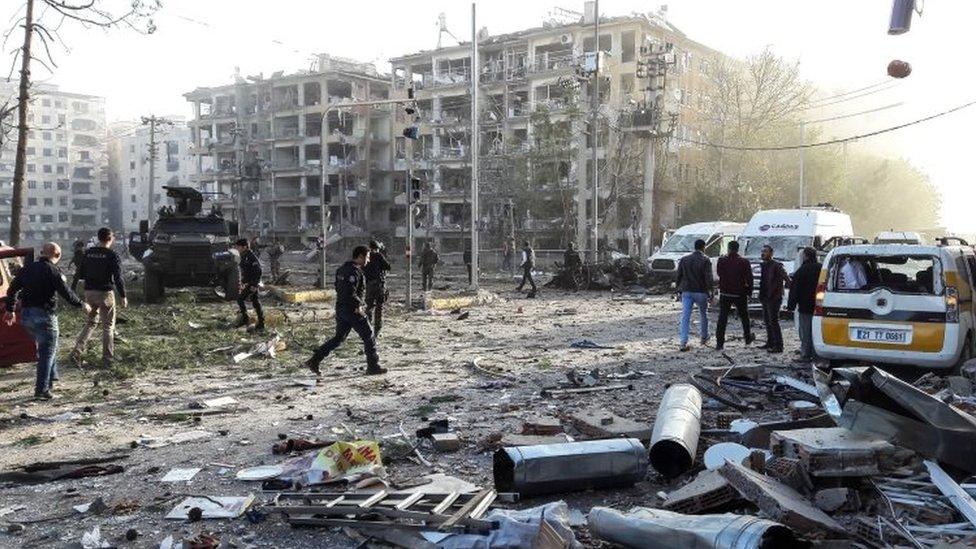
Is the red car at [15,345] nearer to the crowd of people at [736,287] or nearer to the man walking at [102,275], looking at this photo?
the man walking at [102,275]

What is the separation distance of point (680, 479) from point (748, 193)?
1886 inches

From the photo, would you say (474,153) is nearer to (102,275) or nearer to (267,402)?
(102,275)

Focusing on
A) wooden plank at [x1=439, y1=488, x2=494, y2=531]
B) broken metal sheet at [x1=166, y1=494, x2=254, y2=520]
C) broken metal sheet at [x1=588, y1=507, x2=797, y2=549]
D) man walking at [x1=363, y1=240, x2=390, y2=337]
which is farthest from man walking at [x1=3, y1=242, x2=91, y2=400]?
broken metal sheet at [x1=588, y1=507, x2=797, y2=549]

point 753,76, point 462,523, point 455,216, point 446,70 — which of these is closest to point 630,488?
point 462,523

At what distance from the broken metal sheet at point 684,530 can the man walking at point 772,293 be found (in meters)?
8.65

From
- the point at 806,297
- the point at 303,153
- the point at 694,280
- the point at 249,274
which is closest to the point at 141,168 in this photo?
the point at 303,153

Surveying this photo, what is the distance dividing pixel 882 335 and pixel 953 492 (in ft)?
16.1

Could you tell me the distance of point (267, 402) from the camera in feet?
29.9

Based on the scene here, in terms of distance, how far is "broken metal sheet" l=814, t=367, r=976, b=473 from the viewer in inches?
206

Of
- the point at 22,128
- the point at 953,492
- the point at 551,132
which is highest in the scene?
the point at 551,132

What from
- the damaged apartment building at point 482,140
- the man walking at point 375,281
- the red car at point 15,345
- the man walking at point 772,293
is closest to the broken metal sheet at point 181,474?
the red car at point 15,345

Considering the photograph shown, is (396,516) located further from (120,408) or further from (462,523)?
(120,408)

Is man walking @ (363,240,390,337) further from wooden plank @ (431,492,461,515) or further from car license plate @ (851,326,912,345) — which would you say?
wooden plank @ (431,492,461,515)

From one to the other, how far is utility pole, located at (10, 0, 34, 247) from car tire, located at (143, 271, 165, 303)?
2961 mm
